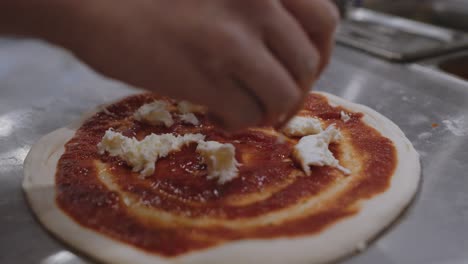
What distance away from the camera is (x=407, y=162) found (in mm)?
1328

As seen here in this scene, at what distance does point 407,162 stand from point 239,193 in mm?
558

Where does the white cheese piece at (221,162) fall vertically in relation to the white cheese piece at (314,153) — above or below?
below

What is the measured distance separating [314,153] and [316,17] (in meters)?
0.45

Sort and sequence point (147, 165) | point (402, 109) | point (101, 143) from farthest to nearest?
point (402, 109) < point (101, 143) < point (147, 165)

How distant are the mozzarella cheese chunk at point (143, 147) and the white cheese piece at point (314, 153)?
0.36m

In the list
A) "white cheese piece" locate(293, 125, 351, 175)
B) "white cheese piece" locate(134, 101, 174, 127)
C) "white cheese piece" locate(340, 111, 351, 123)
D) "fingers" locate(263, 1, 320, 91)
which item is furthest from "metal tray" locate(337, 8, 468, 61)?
"fingers" locate(263, 1, 320, 91)

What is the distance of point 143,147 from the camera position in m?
1.31

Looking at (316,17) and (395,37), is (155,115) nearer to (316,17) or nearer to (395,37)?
(316,17)

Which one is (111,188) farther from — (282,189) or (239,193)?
(282,189)

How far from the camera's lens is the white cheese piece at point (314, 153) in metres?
1.27

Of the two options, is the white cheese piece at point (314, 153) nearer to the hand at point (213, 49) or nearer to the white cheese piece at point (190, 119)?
the hand at point (213, 49)

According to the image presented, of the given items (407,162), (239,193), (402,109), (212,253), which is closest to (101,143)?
(239,193)

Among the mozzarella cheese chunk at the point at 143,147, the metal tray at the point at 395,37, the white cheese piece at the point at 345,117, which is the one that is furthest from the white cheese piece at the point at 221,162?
the metal tray at the point at 395,37

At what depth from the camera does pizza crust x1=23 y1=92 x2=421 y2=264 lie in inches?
38.2
